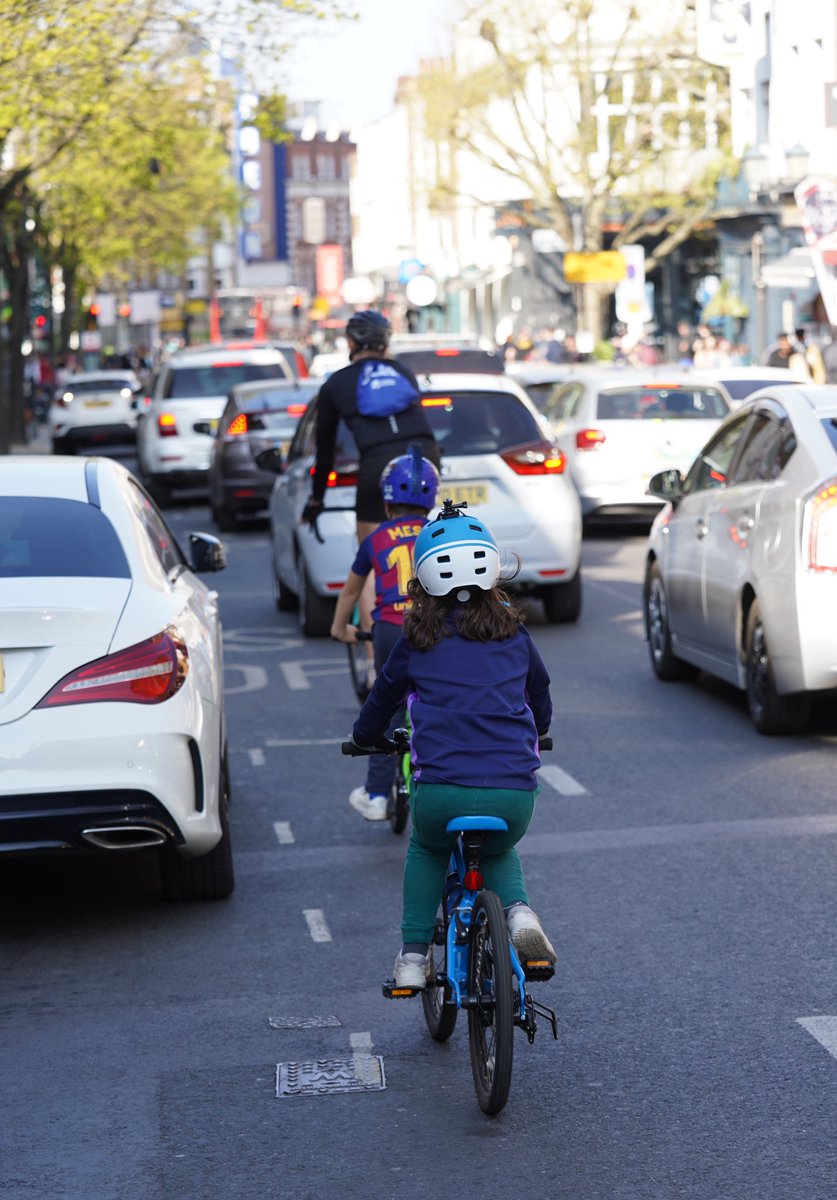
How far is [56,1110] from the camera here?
529 cm

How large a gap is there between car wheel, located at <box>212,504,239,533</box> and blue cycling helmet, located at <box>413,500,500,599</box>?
18400 mm

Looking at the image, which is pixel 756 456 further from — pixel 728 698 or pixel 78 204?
pixel 78 204

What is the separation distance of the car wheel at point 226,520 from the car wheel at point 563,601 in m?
9.06

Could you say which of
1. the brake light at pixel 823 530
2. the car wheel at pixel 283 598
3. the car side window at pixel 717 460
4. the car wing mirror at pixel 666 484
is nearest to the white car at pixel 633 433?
the car wheel at pixel 283 598

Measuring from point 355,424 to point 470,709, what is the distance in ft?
18.0

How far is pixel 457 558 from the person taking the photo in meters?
5.30

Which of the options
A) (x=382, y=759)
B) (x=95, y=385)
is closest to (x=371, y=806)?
(x=382, y=759)

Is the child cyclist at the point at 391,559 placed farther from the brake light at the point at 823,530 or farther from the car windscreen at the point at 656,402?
the car windscreen at the point at 656,402

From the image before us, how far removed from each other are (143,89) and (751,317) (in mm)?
22652

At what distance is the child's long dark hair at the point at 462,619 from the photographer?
537cm

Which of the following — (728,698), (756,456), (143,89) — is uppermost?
(143,89)

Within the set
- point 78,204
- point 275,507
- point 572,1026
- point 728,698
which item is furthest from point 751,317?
point 572,1026

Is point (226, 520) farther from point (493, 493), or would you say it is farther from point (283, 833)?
point (283, 833)

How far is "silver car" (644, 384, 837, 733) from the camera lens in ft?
31.7
